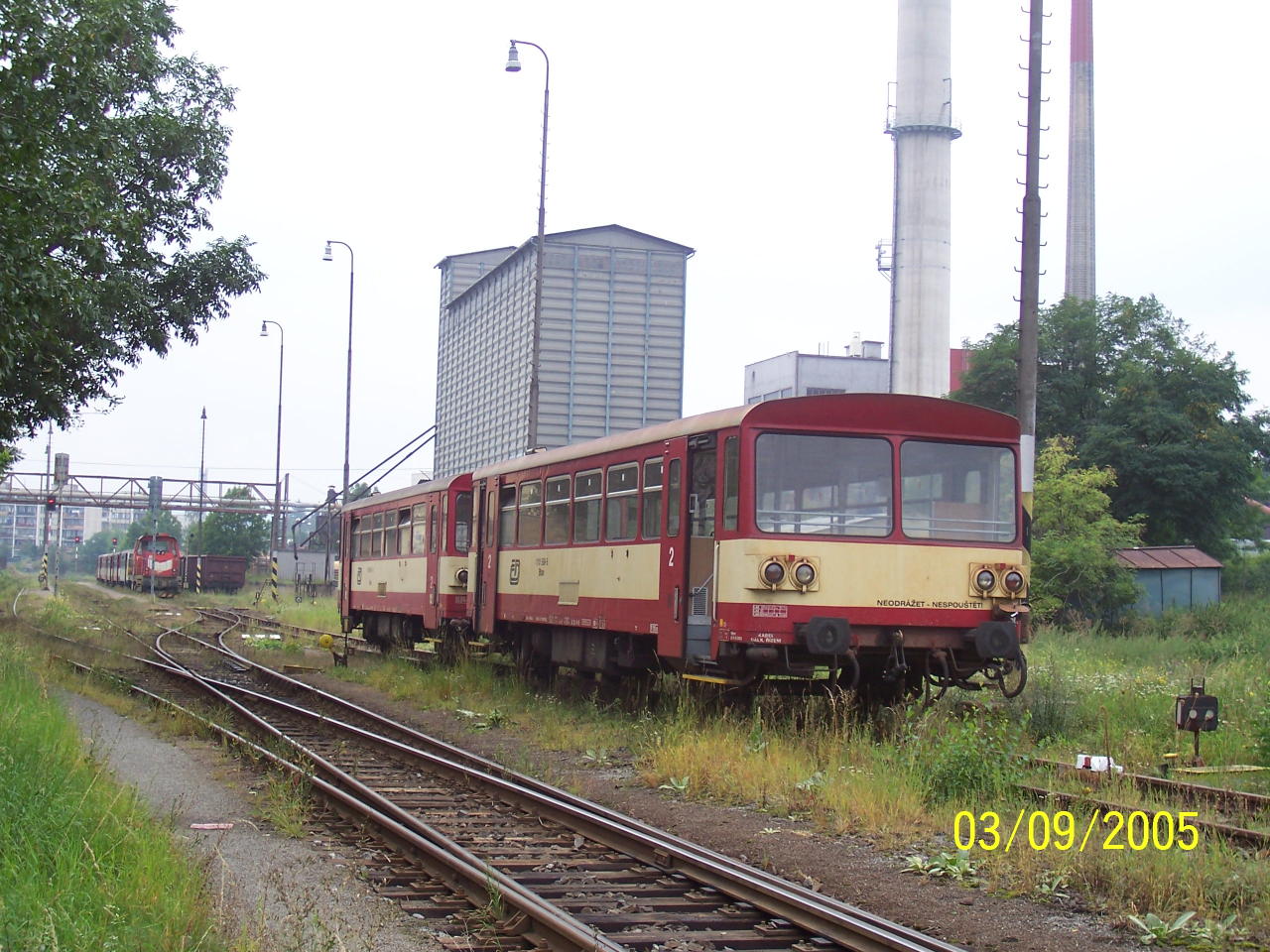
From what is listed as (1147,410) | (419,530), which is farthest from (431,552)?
(1147,410)

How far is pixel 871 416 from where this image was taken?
12609 millimetres

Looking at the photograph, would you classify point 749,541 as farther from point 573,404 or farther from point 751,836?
point 573,404

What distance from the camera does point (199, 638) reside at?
31.4 metres

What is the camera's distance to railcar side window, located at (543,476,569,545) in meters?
16.4

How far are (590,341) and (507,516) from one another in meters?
18.8

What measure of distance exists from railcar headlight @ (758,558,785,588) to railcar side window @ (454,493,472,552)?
9416 mm

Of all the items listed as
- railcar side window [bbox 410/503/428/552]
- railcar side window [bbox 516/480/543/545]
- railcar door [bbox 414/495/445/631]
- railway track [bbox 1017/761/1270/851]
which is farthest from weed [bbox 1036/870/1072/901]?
railcar side window [bbox 410/503/428/552]

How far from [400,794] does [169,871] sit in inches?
160

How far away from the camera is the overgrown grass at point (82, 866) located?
17.6 feet

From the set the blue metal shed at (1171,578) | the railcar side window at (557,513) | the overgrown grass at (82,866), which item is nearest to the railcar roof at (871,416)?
the railcar side window at (557,513)

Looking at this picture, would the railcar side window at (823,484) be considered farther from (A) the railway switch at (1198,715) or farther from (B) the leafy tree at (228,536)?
(B) the leafy tree at (228,536)

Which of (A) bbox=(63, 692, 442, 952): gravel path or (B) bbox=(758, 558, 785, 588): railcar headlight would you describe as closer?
(A) bbox=(63, 692, 442, 952): gravel path

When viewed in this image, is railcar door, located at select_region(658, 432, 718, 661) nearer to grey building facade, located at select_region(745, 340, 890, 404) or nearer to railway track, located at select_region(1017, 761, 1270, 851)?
railway track, located at select_region(1017, 761, 1270, 851)
